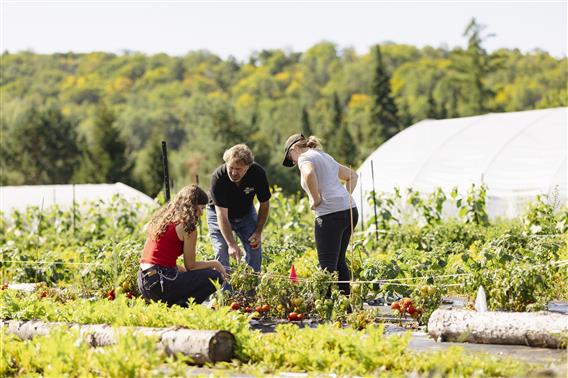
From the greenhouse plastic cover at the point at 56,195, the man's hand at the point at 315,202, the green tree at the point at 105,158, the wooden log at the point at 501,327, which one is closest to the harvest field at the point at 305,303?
the wooden log at the point at 501,327

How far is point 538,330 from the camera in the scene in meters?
5.18

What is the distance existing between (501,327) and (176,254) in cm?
245

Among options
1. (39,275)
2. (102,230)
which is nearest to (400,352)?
(39,275)

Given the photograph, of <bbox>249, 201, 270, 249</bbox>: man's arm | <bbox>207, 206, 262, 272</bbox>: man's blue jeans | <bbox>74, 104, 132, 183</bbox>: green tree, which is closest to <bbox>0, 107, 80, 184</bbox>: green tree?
<bbox>74, 104, 132, 183</bbox>: green tree

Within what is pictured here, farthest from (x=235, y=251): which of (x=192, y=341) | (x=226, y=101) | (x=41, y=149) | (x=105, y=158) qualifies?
(x=226, y=101)

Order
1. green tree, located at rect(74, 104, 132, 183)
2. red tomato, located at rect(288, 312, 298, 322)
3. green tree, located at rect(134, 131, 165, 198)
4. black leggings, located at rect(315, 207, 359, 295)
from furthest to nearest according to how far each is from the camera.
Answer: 1. green tree, located at rect(74, 104, 132, 183)
2. green tree, located at rect(134, 131, 165, 198)
3. black leggings, located at rect(315, 207, 359, 295)
4. red tomato, located at rect(288, 312, 298, 322)

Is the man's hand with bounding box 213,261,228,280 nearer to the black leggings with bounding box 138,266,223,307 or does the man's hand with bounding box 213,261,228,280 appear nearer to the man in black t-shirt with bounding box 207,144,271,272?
the black leggings with bounding box 138,266,223,307

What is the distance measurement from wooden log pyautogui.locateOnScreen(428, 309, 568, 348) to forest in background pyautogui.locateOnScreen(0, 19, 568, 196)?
2947 centimetres

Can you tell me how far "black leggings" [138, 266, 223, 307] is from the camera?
21.1 feet

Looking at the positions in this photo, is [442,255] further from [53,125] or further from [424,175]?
[53,125]

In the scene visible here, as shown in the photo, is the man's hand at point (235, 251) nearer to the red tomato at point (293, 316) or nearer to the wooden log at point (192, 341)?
the red tomato at point (293, 316)

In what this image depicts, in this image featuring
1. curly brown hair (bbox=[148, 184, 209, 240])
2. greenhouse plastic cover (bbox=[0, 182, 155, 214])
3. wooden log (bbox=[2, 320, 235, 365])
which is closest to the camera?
wooden log (bbox=[2, 320, 235, 365])

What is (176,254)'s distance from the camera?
6488 millimetres

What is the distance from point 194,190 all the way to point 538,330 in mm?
2633
